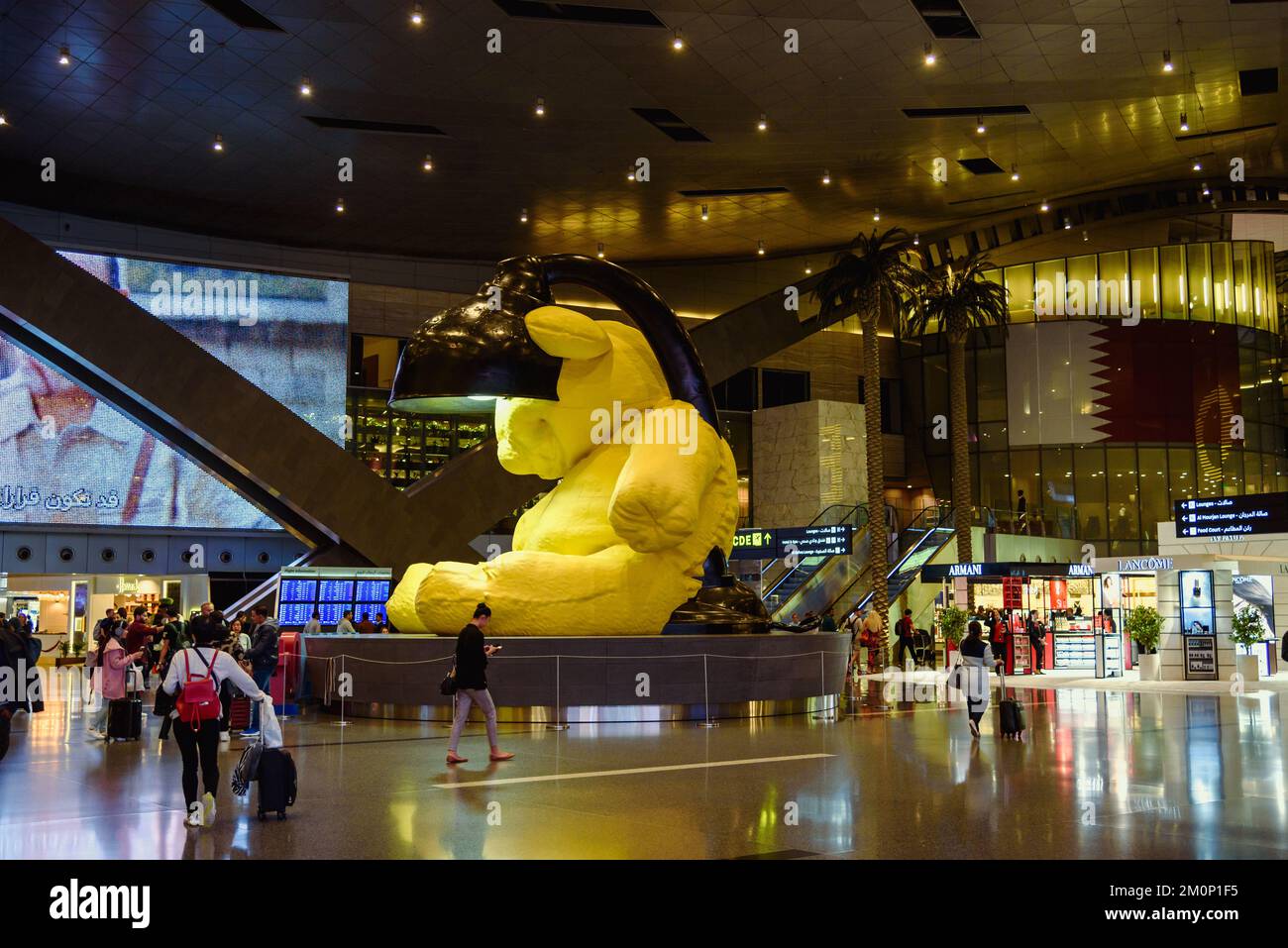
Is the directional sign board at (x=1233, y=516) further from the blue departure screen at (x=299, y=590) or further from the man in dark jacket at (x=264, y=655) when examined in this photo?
the man in dark jacket at (x=264, y=655)

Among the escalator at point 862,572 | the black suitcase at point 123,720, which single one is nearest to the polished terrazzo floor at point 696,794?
the black suitcase at point 123,720

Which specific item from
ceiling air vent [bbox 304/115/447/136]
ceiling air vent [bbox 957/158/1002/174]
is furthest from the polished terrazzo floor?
ceiling air vent [bbox 957/158/1002/174]

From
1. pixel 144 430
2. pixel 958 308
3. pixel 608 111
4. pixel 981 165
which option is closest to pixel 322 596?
pixel 144 430

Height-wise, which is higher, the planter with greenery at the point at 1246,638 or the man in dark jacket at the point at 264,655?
the man in dark jacket at the point at 264,655

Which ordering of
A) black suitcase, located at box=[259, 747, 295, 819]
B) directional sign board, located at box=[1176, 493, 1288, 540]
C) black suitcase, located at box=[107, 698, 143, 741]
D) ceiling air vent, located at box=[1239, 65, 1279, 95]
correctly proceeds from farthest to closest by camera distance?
directional sign board, located at box=[1176, 493, 1288, 540]
ceiling air vent, located at box=[1239, 65, 1279, 95]
black suitcase, located at box=[107, 698, 143, 741]
black suitcase, located at box=[259, 747, 295, 819]

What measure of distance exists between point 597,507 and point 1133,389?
30.5m

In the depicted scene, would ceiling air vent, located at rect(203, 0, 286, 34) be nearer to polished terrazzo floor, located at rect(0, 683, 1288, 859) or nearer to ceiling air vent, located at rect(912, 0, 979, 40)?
ceiling air vent, located at rect(912, 0, 979, 40)

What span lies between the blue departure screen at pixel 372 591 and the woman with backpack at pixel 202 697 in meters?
17.9

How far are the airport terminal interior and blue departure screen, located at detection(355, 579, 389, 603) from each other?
67 mm

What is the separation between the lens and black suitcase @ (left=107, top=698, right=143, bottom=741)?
502 inches

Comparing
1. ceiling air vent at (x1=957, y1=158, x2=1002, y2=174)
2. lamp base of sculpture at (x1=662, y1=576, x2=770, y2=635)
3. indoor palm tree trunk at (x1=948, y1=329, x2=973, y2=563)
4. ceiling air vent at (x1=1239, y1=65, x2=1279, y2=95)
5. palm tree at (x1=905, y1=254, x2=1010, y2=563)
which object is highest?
ceiling air vent at (x1=1239, y1=65, x2=1279, y2=95)

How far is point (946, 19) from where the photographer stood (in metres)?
21.2

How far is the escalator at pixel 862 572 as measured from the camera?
3028cm
